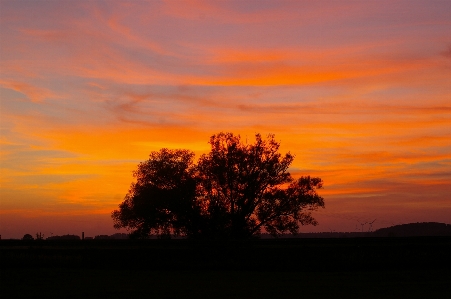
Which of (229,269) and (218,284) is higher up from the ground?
(229,269)

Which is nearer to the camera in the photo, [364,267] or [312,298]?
[312,298]

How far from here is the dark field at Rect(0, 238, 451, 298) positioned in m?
21.4

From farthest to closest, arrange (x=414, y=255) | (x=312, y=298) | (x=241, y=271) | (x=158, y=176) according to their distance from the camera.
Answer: (x=158, y=176), (x=414, y=255), (x=241, y=271), (x=312, y=298)

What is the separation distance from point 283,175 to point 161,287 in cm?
3679

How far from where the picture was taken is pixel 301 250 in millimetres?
33938

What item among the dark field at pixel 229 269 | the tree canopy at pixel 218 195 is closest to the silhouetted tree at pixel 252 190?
the tree canopy at pixel 218 195

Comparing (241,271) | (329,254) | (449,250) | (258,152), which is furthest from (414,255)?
(258,152)

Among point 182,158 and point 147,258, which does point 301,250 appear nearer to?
point 147,258

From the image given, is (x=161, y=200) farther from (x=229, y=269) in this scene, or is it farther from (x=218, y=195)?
(x=229, y=269)

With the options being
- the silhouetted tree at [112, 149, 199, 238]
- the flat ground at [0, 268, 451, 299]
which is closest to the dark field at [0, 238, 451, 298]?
the flat ground at [0, 268, 451, 299]

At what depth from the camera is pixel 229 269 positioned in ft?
107

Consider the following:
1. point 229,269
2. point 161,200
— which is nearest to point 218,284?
point 229,269

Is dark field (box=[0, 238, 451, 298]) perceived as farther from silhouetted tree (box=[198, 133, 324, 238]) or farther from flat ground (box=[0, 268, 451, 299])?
silhouetted tree (box=[198, 133, 324, 238])

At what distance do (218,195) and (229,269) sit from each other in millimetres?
24732
